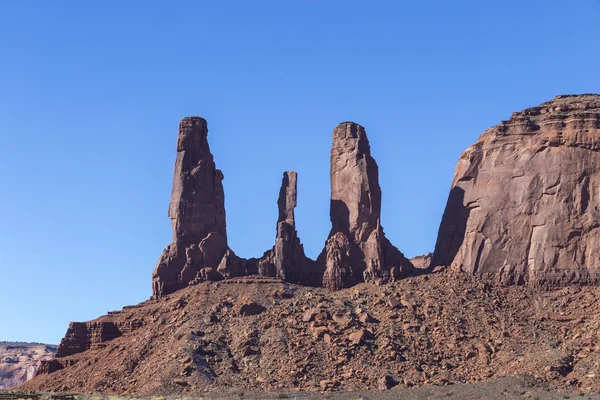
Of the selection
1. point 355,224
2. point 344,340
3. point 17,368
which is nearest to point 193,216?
point 355,224

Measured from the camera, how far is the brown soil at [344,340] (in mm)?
108062

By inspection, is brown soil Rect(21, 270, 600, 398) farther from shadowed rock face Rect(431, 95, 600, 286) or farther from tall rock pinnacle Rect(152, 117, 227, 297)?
tall rock pinnacle Rect(152, 117, 227, 297)

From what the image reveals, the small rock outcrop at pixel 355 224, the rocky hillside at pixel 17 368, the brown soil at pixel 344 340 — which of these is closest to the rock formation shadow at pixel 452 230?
the brown soil at pixel 344 340

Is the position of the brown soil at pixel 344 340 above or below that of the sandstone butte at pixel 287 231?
below

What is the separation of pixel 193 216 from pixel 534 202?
28766 mm

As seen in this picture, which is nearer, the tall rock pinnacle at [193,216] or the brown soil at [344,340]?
the brown soil at [344,340]

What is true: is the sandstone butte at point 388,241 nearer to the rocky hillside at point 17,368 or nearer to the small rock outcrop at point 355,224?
the small rock outcrop at point 355,224

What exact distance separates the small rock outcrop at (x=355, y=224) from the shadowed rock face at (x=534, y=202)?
6.09 metres

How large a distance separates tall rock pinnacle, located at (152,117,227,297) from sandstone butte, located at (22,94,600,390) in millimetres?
86

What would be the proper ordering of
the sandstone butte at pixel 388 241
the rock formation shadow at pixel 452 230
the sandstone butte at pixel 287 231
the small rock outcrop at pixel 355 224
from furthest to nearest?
1. the rock formation shadow at pixel 452 230
2. the sandstone butte at pixel 287 231
3. the small rock outcrop at pixel 355 224
4. the sandstone butte at pixel 388 241

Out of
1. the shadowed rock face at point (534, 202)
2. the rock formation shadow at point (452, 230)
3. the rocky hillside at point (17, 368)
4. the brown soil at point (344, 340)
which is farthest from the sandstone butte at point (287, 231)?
the rocky hillside at point (17, 368)

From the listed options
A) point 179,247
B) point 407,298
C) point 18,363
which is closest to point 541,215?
point 407,298

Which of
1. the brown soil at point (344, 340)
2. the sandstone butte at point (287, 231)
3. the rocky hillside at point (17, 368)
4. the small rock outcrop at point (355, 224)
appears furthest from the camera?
the rocky hillside at point (17, 368)

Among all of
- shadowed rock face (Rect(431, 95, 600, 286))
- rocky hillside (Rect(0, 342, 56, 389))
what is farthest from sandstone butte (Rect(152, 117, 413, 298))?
rocky hillside (Rect(0, 342, 56, 389))
